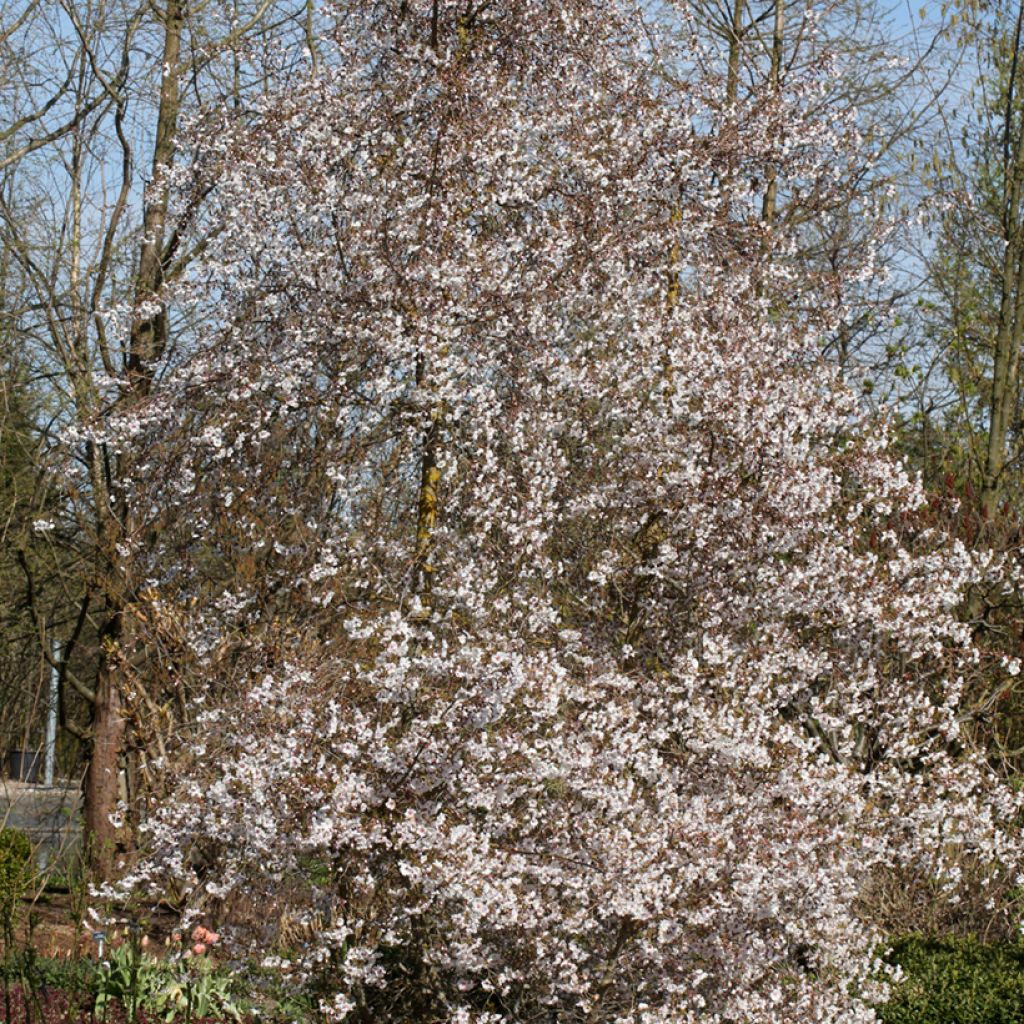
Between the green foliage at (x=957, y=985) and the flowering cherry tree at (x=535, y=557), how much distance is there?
265 millimetres

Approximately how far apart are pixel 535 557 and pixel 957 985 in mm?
2981

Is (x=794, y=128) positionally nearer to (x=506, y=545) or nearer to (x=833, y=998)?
(x=506, y=545)

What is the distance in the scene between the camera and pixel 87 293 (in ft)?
37.4

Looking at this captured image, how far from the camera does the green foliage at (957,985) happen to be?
6.22 m

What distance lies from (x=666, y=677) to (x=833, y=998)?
1.60 metres

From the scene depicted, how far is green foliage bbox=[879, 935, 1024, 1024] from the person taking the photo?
6223mm

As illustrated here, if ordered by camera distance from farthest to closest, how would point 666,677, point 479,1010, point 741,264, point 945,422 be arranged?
point 945,422 < point 741,264 < point 666,677 < point 479,1010

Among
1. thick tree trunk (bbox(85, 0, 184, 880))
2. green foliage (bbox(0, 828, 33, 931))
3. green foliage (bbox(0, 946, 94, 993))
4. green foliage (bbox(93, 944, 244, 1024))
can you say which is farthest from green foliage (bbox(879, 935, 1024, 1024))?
green foliage (bbox(0, 828, 33, 931))

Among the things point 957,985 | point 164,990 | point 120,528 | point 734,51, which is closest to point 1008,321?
point 734,51

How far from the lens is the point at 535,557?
22.4ft


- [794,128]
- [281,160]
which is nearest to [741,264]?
[794,128]

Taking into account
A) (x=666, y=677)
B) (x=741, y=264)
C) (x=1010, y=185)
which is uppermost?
(x=1010, y=185)

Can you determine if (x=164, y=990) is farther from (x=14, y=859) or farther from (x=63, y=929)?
(x=14, y=859)

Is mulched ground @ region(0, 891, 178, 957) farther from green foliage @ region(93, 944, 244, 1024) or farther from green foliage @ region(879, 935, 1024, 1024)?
green foliage @ region(879, 935, 1024, 1024)
